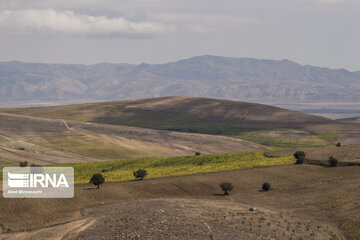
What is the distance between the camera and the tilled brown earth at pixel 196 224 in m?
38.6

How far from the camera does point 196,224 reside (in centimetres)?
4066

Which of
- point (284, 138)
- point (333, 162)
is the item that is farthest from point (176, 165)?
point (284, 138)

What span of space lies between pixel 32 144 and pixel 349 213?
3994 inches

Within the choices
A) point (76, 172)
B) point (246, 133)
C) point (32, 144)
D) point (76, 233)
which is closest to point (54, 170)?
point (76, 172)

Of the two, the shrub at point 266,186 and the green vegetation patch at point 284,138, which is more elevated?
the shrub at point 266,186

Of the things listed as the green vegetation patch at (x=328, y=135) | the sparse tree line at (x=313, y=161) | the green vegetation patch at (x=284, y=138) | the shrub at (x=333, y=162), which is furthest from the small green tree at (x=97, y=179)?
the green vegetation patch at (x=328, y=135)

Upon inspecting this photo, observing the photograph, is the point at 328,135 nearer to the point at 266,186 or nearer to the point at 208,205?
the point at 266,186

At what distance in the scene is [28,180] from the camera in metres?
61.3

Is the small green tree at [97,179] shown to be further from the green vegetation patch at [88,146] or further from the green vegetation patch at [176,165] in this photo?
the green vegetation patch at [88,146]

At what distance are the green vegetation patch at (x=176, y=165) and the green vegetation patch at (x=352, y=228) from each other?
1140 inches

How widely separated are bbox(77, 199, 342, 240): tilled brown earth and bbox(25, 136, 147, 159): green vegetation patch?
73.0 m

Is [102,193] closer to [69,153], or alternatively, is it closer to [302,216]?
[302,216]

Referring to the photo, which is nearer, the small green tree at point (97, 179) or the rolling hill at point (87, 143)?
the small green tree at point (97, 179)

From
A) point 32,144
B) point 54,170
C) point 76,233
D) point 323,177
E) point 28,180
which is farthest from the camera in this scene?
point 32,144
